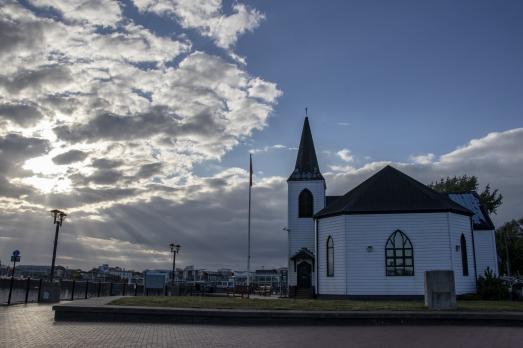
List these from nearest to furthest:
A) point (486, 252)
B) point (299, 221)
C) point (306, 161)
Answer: point (486, 252) → point (299, 221) → point (306, 161)

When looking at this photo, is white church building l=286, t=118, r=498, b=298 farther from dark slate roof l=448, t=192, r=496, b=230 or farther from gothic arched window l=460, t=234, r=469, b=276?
dark slate roof l=448, t=192, r=496, b=230

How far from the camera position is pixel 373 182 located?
32.0 meters

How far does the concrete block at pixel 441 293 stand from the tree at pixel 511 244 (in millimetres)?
55826

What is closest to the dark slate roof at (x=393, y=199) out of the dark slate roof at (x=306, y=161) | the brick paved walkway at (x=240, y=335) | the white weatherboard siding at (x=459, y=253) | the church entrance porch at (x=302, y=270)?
the white weatherboard siding at (x=459, y=253)

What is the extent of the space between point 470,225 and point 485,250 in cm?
745

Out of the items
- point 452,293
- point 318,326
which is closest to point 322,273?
point 452,293

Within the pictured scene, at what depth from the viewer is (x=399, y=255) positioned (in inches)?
1134

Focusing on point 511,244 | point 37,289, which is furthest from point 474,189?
point 37,289

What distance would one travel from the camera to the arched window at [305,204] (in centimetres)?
3925

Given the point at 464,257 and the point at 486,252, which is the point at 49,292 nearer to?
the point at 464,257

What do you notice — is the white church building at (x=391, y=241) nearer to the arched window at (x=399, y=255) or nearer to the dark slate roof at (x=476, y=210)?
the arched window at (x=399, y=255)

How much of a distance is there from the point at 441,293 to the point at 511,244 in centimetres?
6174

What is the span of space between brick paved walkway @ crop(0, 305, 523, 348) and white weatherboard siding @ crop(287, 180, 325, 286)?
74.5ft

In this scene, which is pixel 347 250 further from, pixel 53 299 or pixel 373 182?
pixel 53 299
